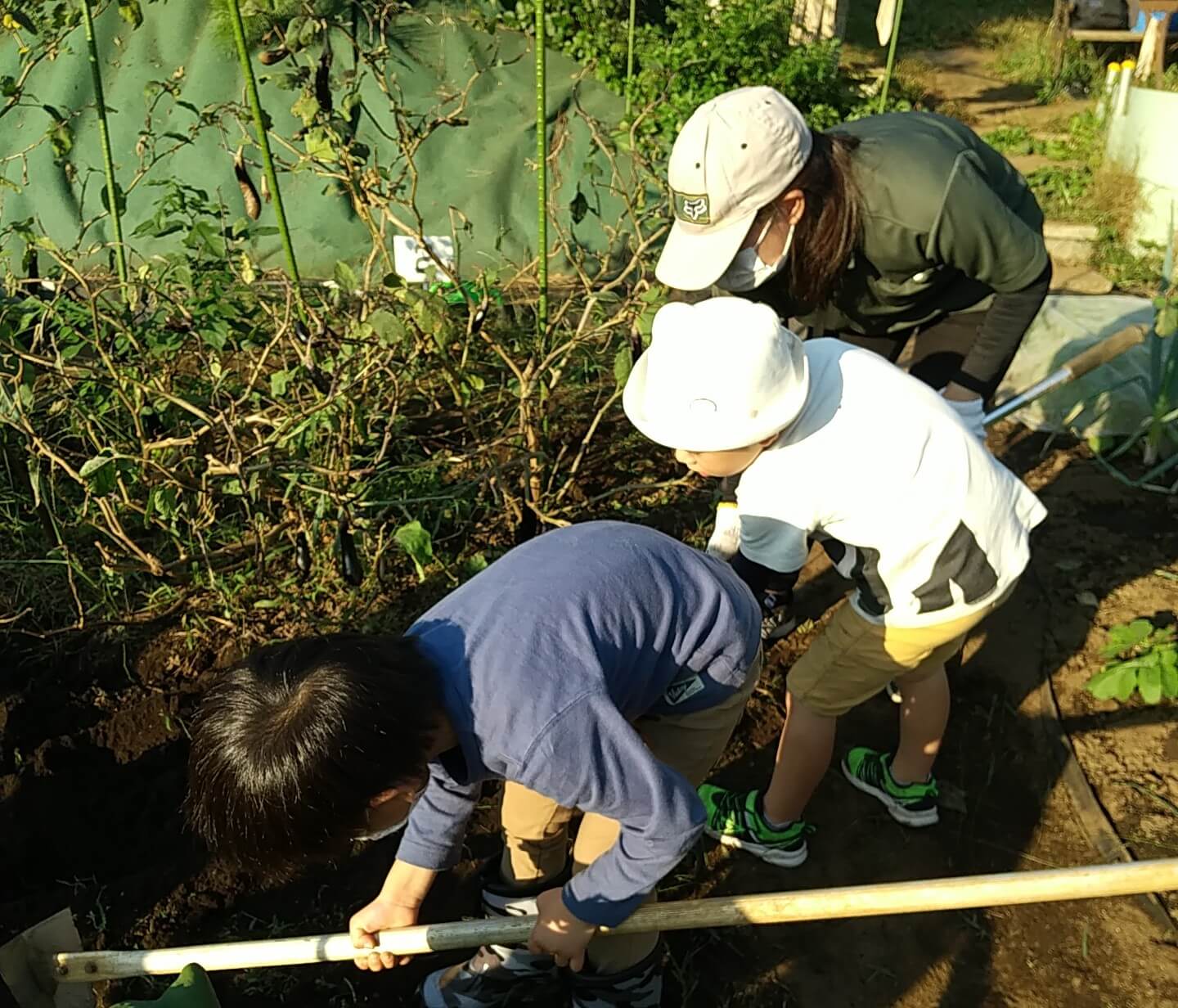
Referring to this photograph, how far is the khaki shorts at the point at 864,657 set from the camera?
1967 millimetres

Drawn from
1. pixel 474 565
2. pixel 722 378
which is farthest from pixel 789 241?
pixel 474 565

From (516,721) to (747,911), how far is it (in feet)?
1.96

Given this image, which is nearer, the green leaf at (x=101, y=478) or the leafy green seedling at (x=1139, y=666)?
the green leaf at (x=101, y=478)

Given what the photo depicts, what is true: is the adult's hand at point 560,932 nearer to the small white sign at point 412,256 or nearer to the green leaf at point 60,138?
the small white sign at point 412,256

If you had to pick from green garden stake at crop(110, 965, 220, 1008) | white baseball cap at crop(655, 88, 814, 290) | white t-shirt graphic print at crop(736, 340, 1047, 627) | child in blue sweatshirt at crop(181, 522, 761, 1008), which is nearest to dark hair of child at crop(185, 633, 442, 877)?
child in blue sweatshirt at crop(181, 522, 761, 1008)

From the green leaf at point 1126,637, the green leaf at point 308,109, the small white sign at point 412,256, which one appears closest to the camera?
the green leaf at point 308,109

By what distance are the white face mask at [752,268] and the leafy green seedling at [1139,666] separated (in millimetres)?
1457

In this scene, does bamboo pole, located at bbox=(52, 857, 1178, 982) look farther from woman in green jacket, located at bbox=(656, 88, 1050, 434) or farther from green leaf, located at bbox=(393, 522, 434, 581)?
woman in green jacket, located at bbox=(656, 88, 1050, 434)

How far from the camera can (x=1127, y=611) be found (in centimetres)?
304

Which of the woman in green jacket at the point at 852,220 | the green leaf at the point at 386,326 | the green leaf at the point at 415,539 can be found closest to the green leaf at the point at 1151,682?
the woman in green jacket at the point at 852,220

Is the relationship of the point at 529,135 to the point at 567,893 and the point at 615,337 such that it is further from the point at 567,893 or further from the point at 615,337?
the point at 567,893

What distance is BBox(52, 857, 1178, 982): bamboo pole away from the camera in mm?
1629

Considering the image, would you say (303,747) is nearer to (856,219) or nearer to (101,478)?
(101,478)

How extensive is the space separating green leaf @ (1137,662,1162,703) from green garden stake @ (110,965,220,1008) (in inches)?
89.7
